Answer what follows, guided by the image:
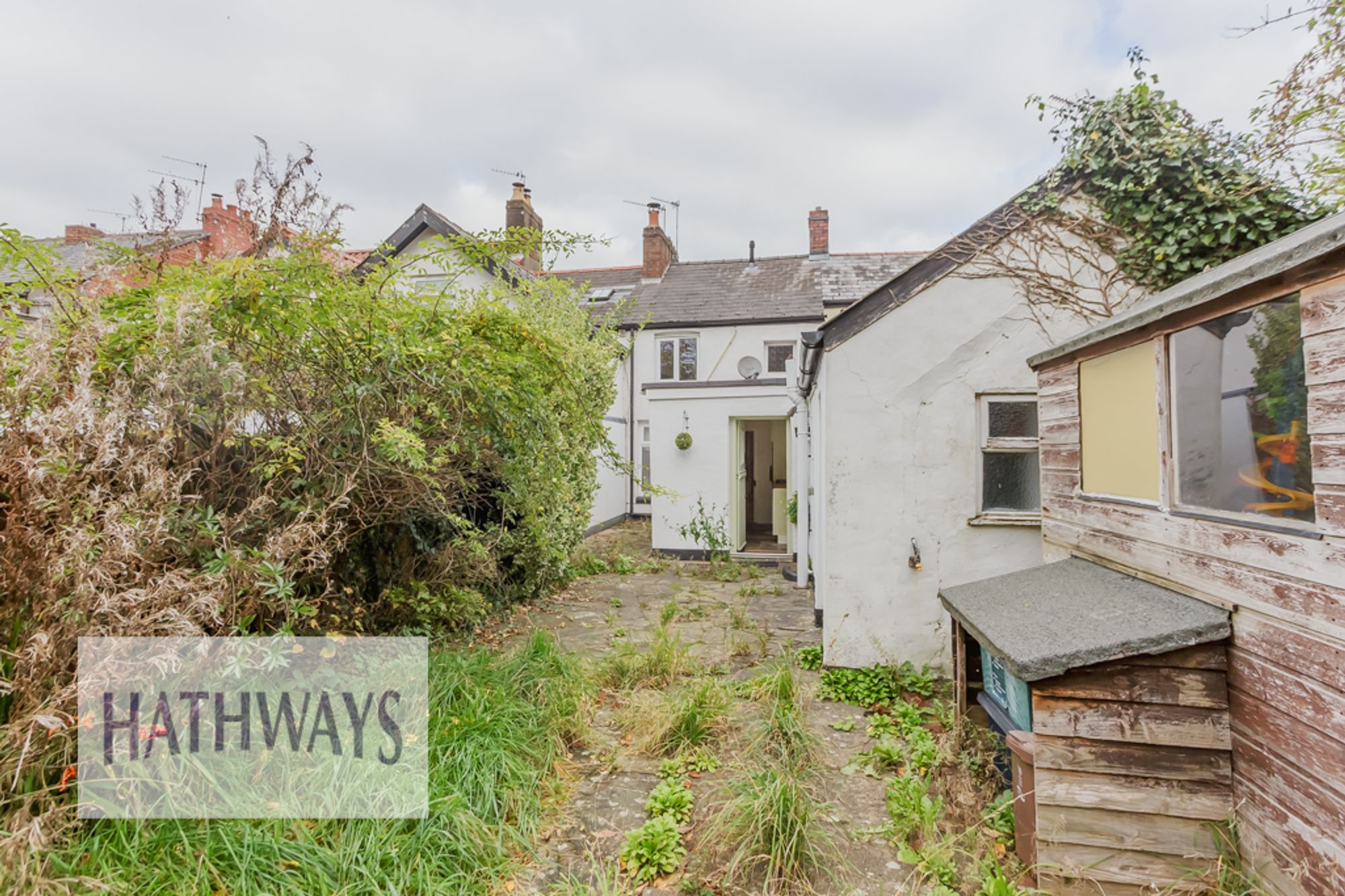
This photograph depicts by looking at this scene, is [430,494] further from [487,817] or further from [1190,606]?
[1190,606]

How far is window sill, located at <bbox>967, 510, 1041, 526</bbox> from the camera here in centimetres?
488

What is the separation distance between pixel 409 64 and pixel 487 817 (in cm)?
729

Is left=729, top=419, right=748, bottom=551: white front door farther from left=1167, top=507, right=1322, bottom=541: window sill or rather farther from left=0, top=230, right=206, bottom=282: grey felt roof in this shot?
left=0, top=230, right=206, bottom=282: grey felt roof

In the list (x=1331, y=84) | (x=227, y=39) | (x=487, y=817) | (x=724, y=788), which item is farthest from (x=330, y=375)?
(x=1331, y=84)

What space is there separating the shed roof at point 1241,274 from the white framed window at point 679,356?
11944 mm

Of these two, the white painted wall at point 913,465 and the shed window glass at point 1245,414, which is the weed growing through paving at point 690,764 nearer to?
the white painted wall at point 913,465

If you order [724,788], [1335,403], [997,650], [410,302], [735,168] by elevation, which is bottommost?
[724,788]

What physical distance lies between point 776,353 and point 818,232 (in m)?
4.95

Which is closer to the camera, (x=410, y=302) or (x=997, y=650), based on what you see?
(x=997, y=650)

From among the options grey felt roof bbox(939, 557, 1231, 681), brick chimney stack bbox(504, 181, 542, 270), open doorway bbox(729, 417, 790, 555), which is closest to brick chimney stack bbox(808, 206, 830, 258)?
open doorway bbox(729, 417, 790, 555)

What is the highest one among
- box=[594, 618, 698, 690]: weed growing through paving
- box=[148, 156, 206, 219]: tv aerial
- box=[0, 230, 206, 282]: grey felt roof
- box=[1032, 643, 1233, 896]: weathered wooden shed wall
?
box=[148, 156, 206, 219]: tv aerial

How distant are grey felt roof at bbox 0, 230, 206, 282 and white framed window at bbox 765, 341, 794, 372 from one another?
12.3 m

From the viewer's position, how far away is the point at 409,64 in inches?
251

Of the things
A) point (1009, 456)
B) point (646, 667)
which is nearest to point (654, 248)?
point (1009, 456)
